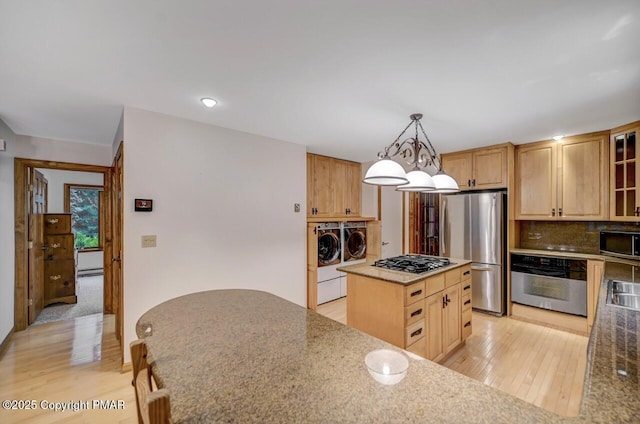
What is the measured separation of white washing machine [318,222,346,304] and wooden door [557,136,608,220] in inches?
112

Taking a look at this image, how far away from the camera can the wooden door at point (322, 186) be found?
172 inches

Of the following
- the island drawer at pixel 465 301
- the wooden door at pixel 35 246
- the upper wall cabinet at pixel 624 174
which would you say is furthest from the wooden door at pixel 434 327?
the wooden door at pixel 35 246

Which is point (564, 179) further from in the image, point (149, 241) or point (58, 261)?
point (58, 261)

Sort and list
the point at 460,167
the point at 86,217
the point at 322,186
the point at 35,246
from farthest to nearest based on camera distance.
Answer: the point at 86,217 < the point at 322,186 < the point at 460,167 < the point at 35,246

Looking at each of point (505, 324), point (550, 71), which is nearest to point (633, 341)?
point (550, 71)

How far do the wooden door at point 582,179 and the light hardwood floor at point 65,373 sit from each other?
4.76 m

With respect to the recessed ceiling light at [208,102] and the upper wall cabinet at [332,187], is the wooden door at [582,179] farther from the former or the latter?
the recessed ceiling light at [208,102]

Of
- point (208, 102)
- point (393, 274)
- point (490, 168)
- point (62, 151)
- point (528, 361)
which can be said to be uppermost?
point (208, 102)

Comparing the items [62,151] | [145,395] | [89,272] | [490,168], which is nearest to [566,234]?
[490,168]

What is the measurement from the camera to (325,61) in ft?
5.82

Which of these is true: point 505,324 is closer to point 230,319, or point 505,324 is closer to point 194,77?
point 230,319

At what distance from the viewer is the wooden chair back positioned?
589mm

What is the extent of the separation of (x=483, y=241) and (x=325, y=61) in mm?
3241

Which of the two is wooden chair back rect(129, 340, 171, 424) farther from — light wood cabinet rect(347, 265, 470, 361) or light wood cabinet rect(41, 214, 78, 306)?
light wood cabinet rect(41, 214, 78, 306)
